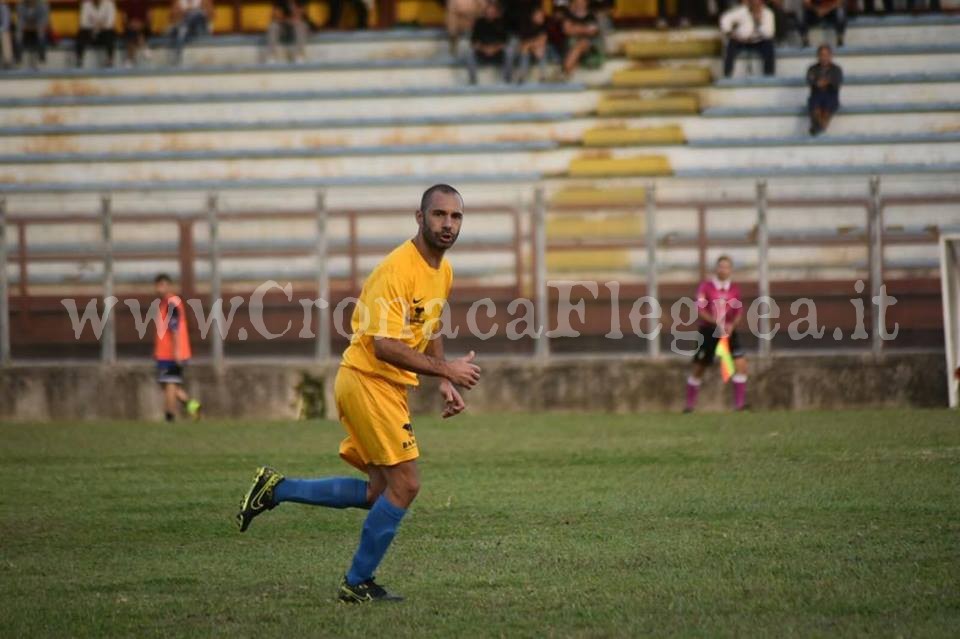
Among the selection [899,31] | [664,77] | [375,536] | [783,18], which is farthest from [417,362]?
[899,31]

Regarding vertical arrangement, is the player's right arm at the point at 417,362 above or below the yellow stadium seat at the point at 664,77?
below

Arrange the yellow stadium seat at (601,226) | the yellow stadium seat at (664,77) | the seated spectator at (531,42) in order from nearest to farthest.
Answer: the yellow stadium seat at (601,226), the seated spectator at (531,42), the yellow stadium seat at (664,77)

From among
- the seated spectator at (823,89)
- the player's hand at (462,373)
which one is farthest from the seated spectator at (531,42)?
the player's hand at (462,373)

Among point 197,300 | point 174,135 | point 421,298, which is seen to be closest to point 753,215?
point 197,300

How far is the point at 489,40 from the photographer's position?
985 inches

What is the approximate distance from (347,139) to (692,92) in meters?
4.95

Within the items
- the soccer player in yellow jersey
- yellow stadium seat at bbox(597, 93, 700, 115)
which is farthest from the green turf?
yellow stadium seat at bbox(597, 93, 700, 115)

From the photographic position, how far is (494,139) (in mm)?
24047

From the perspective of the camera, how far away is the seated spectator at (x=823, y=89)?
75.9 ft

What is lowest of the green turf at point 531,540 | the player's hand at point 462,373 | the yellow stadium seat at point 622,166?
the green turf at point 531,540

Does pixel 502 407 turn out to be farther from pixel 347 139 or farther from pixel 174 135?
pixel 174 135

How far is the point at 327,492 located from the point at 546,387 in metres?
11.3

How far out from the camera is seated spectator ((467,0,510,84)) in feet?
81.7

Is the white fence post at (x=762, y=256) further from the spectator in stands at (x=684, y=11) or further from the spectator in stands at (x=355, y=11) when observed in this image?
the spectator in stands at (x=355, y=11)
